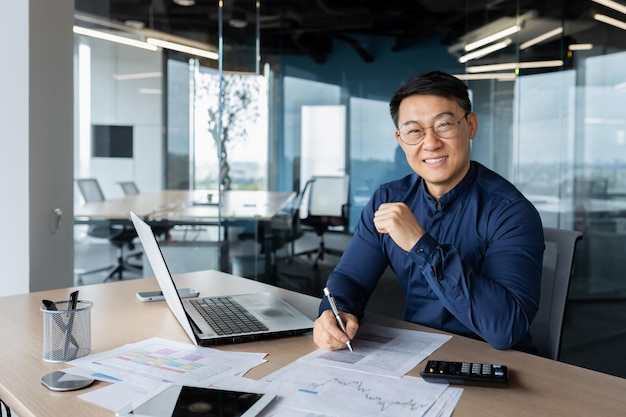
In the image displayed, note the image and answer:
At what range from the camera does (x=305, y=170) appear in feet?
19.5

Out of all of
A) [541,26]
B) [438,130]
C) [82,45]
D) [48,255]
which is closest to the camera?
[438,130]

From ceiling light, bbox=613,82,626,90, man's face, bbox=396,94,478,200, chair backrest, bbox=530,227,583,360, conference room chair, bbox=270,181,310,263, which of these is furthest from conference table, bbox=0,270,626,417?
conference room chair, bbox=270,181,310,263

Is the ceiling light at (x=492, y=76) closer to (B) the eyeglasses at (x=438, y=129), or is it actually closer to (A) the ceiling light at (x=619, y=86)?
(A) the ceiling light at (x=619, y=86)

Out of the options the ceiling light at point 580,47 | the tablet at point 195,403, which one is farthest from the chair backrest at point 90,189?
the tablet at point 195,403

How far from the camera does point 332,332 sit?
54.7 inches

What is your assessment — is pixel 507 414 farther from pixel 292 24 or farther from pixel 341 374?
pixel 292 24

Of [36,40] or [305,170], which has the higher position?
[36,40]

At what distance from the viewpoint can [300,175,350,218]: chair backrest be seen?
5988 millimetres

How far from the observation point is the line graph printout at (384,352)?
4.18 feet

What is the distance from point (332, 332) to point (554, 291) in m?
0.76

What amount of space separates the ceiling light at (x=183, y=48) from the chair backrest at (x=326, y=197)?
1.58 meters

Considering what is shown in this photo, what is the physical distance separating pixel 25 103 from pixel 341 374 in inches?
77.9

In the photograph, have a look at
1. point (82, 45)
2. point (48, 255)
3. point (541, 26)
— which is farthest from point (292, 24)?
point (48, 255)

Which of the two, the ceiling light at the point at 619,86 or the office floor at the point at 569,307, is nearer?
the office floor at the point at 569,307
